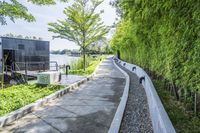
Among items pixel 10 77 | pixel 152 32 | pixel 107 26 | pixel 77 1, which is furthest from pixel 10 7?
pixel 107 26

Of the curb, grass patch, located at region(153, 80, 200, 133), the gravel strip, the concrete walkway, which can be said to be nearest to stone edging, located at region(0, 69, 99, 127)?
the curb

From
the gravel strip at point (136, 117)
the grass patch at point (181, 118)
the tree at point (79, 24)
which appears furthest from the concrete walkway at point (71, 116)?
the tree at point (79, 24)

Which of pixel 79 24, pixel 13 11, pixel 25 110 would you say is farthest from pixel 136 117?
pixel 79 24

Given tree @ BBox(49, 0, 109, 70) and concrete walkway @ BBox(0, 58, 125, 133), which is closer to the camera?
concrete walkway @ BBox(0, 58, 125, 133)

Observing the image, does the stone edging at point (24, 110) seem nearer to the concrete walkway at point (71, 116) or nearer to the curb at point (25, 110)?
the curb at point (25, 110)

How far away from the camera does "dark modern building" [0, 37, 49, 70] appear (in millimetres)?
18359

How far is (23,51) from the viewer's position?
2012cm

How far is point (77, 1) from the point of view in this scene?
700 inches

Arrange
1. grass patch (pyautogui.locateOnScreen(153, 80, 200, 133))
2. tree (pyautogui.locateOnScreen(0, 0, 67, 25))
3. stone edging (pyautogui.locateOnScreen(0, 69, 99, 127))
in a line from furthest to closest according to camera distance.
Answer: tree (pyautogui.locateOnScreen(0, 0, 67, 25))
stone edging (pyautogui.locateOnScreen(0, 69, 99, 127))
grass patch (pyautogui.locateOnScreen(153, 80, 200, 133))

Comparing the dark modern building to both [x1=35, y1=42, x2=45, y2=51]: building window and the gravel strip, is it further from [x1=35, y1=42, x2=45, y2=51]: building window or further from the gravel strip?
the gravel strip

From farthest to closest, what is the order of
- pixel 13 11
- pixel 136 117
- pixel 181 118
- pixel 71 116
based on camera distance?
pixel 13 11 → pixel 71 116 → pixel 136 117 → pixel 181 118

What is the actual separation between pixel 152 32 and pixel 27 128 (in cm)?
568

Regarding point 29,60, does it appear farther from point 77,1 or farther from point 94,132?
point 94,132

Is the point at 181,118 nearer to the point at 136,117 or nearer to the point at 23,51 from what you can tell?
the point at 136,117
